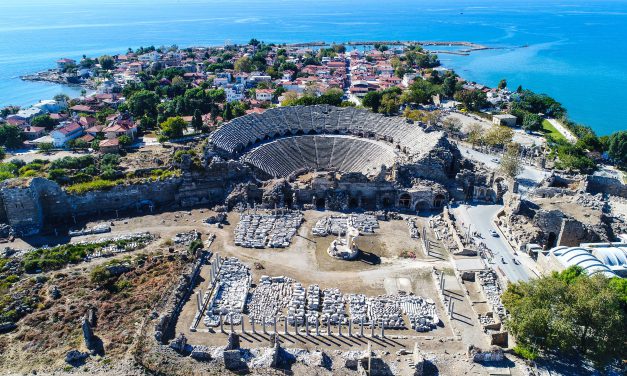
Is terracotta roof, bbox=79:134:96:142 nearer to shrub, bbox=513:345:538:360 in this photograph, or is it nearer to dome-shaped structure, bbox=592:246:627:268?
shrub, bbox=513:345:538:360

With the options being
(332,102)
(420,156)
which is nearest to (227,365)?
(420,156)

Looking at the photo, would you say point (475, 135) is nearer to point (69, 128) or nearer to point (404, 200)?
point (404, 200)

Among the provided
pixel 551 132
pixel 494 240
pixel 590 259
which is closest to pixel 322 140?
pixel 494 240

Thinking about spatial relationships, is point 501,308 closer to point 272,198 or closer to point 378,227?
point 378,227

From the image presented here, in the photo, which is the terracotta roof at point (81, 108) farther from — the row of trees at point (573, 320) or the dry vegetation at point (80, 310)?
the row of trees at point (573, 320)

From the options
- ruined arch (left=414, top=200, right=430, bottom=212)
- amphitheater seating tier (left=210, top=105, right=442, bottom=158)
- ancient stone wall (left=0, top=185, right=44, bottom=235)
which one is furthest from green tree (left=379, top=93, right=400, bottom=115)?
ancient stone wall (left=0, top=185, right=44, bottom=235)

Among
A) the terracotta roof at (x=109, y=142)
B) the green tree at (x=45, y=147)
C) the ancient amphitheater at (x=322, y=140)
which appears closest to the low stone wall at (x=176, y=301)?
the ancient amphitheater at (x=322, y=140)
